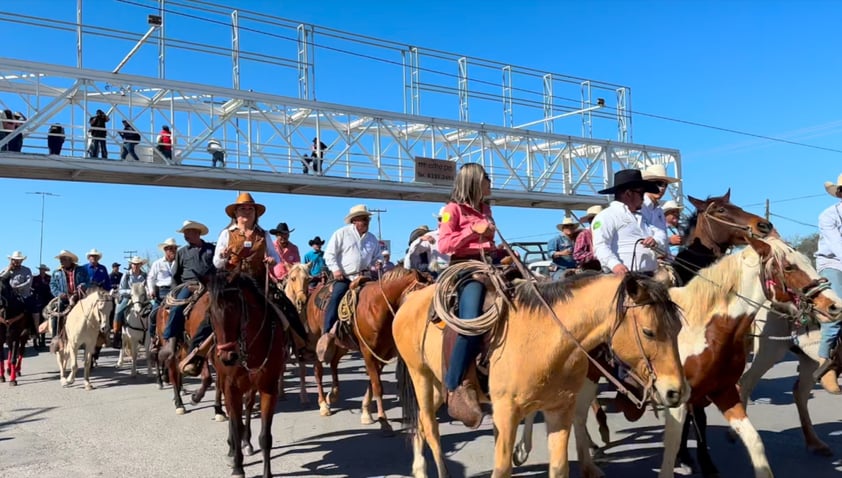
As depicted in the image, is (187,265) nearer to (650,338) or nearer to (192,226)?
(192,226)

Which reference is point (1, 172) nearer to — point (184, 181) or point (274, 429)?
point (184, 181)

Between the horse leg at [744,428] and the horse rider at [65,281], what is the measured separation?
12758 mm

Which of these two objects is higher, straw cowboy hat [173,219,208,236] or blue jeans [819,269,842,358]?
straw cowboy hat [173,219,208,236]

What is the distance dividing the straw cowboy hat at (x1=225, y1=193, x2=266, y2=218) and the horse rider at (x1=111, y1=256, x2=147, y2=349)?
26.4 feet

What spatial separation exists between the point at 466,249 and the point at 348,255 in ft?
14.6

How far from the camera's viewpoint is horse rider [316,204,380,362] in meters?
9.13

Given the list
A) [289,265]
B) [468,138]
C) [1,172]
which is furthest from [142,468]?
[468,138]

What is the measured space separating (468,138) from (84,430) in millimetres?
21448

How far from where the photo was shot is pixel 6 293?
535 inches

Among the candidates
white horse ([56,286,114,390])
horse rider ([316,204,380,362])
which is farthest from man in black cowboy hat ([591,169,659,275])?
white horse ([56,286,114,390])

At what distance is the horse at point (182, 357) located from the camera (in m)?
7.30

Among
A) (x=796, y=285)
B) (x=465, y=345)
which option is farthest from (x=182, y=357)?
(x=796, y=285)

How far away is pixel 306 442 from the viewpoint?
295 inches

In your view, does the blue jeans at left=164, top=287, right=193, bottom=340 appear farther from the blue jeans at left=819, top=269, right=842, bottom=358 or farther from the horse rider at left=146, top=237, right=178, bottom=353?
the blue jeans at left=819, top=269, right=842, bottom=358
